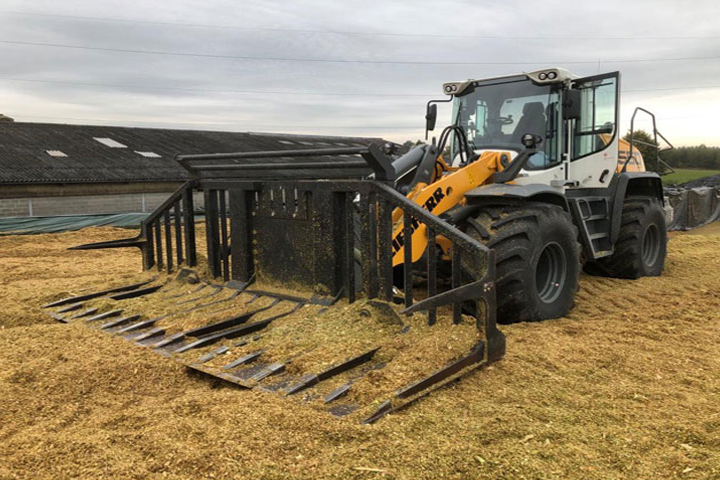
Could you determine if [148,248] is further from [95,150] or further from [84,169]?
[95,150]

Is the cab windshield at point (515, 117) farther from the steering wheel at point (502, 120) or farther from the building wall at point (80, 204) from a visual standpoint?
the building wall at point (80, 204)

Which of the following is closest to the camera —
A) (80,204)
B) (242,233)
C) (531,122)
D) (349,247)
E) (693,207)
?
(349,247)

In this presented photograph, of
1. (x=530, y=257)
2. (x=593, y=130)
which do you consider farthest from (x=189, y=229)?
(x=593, y=130)

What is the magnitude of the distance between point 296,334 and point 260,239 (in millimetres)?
1446

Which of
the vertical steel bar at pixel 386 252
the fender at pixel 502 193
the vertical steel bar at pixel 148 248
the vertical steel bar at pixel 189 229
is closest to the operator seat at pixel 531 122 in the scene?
the fender at pixel 502 193

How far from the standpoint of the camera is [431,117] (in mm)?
6590

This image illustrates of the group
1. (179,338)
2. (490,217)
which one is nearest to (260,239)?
(179,338)

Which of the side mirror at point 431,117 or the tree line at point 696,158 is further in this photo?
the tree line at point 696,158

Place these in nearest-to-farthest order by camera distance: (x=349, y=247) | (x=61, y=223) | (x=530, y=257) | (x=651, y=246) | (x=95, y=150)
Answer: (x=349, y=247) → (x=530, y=257) → (x=651, y=246) → (x=61, y=223) → (x=95, y=150)

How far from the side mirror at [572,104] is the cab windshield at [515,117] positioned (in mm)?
176

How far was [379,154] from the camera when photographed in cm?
449

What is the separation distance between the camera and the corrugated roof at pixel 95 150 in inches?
692

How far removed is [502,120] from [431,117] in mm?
794

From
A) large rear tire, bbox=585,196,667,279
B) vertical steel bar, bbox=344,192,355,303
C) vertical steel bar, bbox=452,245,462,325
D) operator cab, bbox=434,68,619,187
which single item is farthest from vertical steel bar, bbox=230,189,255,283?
large rear tire, bbox=585,196,667,279
